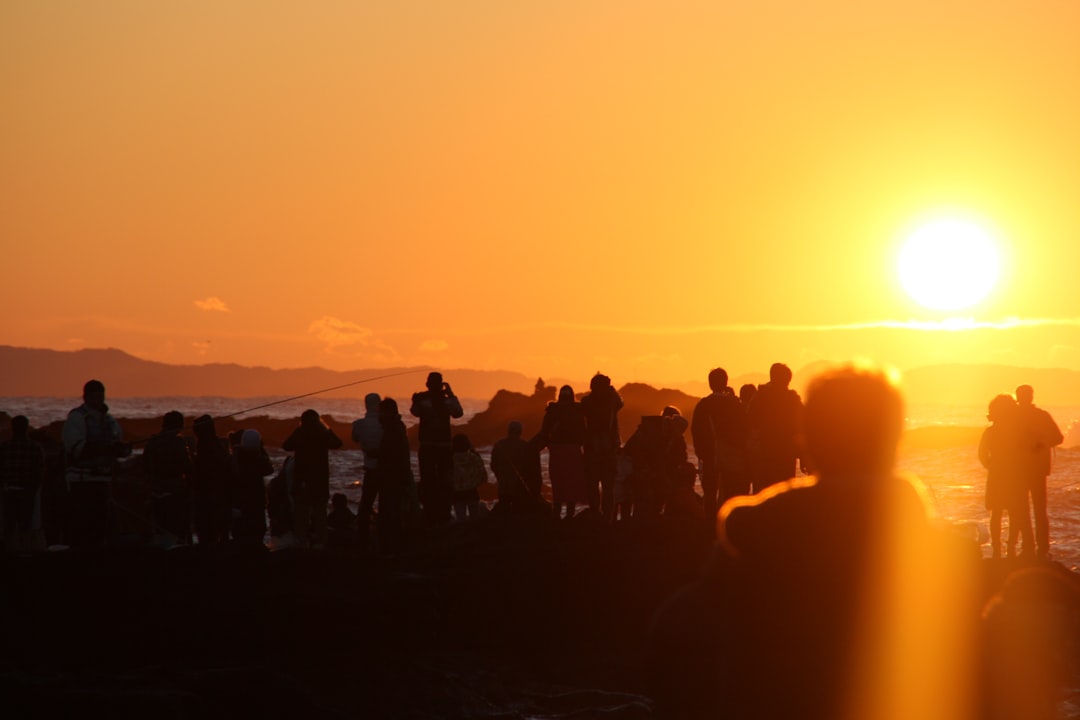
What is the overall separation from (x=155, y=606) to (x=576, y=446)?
256 inches

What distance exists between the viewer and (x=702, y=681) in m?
3.39

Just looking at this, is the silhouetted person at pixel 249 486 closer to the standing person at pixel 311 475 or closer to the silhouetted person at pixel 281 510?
the standing person at pixel 311 475

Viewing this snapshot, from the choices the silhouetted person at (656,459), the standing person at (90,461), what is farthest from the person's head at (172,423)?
the silhouetted person at (656,459)

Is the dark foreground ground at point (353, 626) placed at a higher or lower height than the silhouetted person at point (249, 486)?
lower

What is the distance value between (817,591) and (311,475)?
1304 cm

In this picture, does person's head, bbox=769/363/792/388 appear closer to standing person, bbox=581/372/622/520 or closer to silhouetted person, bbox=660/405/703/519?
standing person, bbox=581/372/622/520

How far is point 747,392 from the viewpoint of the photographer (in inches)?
617

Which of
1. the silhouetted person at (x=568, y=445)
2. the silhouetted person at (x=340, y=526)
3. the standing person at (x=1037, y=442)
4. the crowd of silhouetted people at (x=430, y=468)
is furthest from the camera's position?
the silhouetted person at (x=340, y=526)

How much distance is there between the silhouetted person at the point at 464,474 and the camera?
1736cm

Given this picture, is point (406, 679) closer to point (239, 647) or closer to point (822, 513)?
point (239, 647)

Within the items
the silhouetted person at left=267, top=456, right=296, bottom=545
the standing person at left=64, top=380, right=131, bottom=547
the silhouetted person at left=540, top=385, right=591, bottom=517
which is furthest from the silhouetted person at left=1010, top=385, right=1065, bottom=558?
the standing person at left=64, top=380, right=131, bottom=547

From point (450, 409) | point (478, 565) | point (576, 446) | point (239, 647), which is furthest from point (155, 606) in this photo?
point (576, 446)

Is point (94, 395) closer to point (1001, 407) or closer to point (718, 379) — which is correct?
point (718, 379)

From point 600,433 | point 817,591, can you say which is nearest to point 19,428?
point 600,433
